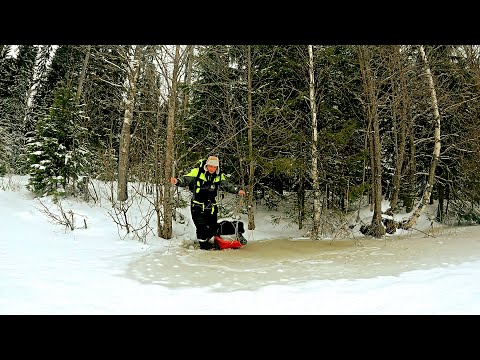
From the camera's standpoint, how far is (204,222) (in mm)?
8328

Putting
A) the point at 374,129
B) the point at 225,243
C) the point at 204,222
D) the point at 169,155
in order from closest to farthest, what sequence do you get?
1. the point at 225,243
2. the point at 204,222
3. the point at 169,155
4. the point at 374,129

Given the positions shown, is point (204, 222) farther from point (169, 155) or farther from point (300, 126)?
point (300, 126)

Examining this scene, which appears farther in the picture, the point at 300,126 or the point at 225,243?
the point at 300,126

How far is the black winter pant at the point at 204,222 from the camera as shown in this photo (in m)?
8.25

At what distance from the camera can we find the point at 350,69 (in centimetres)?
1370

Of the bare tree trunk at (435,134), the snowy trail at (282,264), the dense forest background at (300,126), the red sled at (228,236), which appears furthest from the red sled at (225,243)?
the bare tree trunk at (435,134)

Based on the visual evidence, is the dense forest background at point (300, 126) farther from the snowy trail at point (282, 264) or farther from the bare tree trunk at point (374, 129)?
the snowy trail at point (282, 264)

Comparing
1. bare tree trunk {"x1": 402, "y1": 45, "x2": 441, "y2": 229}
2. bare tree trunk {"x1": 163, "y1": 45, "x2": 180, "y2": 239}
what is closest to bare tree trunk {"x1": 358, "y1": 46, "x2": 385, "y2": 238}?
bare tree trunk {"x1": 402, "y1": 45, "x2": 441, "y2": 229}

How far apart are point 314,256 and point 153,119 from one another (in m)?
7.92

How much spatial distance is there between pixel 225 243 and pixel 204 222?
727 mm

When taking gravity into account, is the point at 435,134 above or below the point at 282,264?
above

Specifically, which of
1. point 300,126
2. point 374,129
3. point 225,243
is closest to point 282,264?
point 225,243

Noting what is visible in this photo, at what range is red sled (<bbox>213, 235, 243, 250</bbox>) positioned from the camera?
8.20 metres
